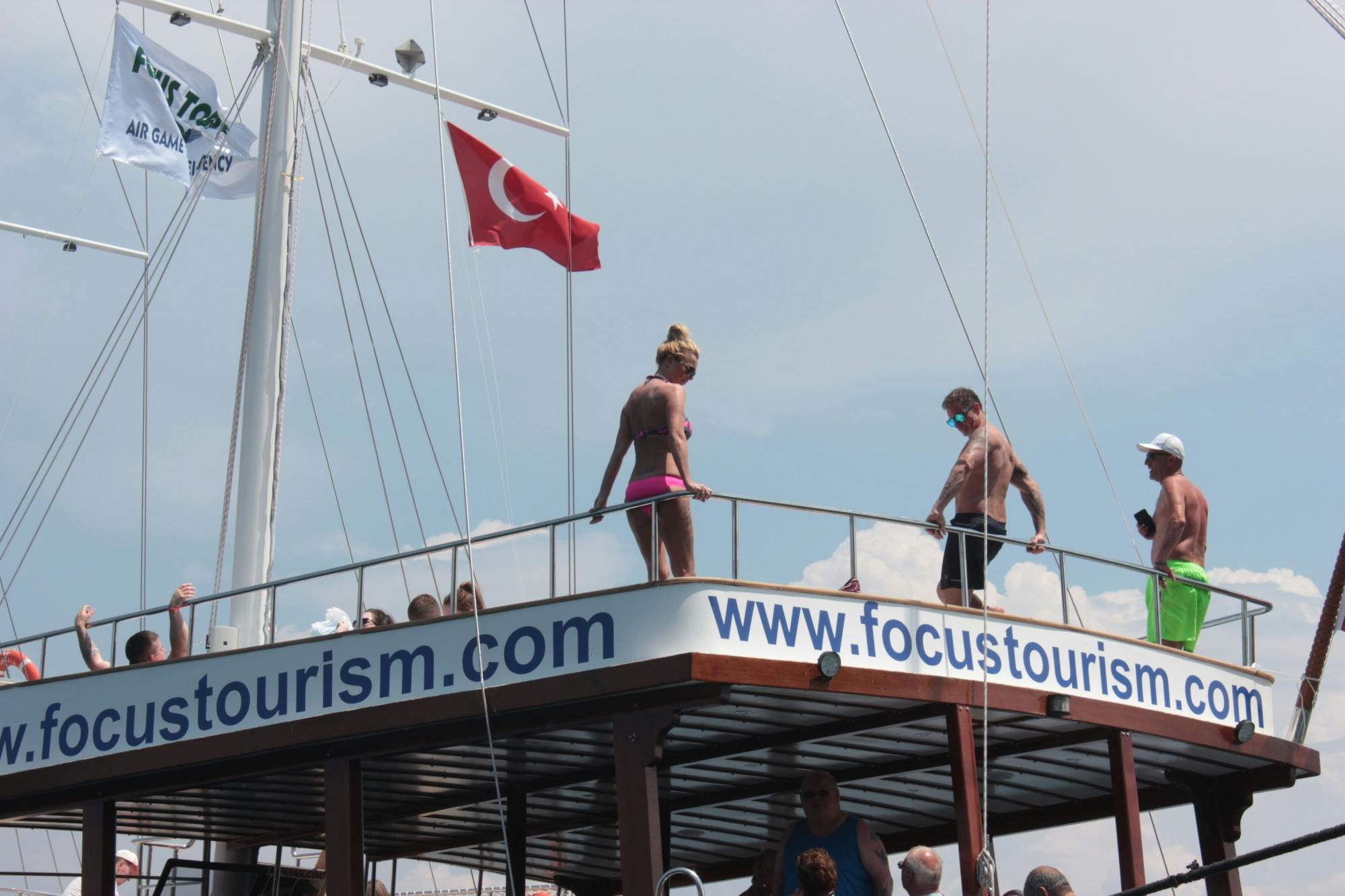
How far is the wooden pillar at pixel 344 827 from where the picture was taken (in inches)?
422

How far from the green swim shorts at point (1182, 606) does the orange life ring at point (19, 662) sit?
8686 millimetres

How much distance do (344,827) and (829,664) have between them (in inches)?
137

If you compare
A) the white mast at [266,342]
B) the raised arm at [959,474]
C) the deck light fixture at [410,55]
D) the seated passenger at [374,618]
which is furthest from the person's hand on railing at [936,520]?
the deck light fixture at [410,55]

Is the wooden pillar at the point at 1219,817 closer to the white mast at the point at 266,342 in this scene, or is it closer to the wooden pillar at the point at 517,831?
the wooden pillar at the point at 517,831

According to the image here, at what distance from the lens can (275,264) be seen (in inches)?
604

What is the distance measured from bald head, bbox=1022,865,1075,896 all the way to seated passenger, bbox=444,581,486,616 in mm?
3625

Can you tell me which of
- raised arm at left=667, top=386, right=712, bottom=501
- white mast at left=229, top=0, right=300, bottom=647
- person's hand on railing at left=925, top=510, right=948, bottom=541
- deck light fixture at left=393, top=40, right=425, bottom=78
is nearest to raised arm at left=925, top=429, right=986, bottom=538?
person's hand on railing at left=925, top=510, right=948, bottom=541

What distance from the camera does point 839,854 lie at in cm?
962

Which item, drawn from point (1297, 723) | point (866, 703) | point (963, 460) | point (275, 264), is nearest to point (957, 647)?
point (866, 703)

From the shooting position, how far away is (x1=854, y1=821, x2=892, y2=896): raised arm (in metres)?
9.45

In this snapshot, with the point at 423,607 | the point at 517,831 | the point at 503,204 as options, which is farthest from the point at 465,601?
the point at 503,204

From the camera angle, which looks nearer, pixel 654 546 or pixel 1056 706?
pixel 654 546

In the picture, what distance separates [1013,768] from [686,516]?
4.14 meters

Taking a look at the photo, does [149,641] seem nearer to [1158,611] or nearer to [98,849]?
[98,849]
